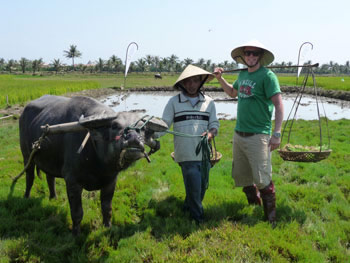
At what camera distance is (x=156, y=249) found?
290cm

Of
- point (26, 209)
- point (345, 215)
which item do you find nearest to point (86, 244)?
point (26, 209)

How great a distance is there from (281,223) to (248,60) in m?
2.03

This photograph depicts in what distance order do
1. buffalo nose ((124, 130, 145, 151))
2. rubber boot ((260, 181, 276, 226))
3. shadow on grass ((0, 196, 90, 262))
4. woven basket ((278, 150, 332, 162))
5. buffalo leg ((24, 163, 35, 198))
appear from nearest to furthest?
1. buffalo nose ((124, 130, 145, 151))
2. shadow on grass ((0, 196, 90, 262))
3. rubber boot ((260, 181, 276, 226))
4. woven basket ((278, 150, 332, 162))
5. buffalo leg ((24, 163, 35, 198))

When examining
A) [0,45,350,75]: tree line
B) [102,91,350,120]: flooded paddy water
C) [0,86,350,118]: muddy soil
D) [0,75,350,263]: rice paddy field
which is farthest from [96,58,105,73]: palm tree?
[0,75,350,263]: rice paddy field

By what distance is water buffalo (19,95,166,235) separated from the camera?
2.43 m

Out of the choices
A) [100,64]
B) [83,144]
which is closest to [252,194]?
[83,144]

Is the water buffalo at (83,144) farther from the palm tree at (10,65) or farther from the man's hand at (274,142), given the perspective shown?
the palm tree at (10,65)

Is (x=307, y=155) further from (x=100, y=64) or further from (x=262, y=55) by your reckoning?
(x=100, y=64)

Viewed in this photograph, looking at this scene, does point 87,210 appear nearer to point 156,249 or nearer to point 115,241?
point 115,241

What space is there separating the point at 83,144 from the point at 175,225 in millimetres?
1583

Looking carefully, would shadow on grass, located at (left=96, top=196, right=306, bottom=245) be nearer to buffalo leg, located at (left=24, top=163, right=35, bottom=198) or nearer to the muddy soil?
buffalo leg, located at (left=24, top=163, right=35, bottom=198)

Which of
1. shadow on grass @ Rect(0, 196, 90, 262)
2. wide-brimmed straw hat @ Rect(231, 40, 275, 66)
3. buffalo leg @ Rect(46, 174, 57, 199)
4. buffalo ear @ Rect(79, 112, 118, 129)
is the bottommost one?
shadow on grass @ Rect(0, 196, 90, 262)

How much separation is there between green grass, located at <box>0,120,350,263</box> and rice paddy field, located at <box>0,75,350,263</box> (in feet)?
0.03

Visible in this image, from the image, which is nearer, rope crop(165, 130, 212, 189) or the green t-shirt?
rope crop(165, 130, 212, 189)
